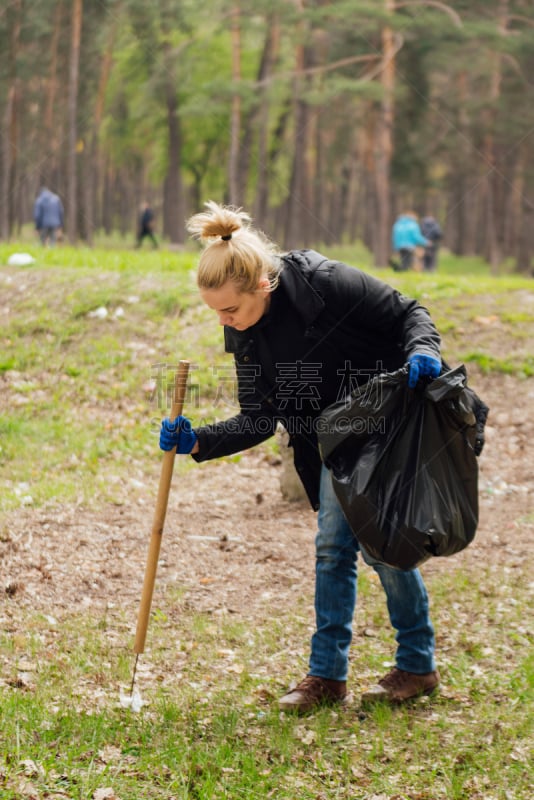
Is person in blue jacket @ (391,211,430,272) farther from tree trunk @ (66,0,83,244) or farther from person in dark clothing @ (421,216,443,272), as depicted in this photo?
tree trunk @ (66,0,83,244)

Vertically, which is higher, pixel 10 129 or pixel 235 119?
pixel 235 119

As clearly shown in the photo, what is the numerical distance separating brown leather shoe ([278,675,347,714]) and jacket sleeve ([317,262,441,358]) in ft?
4.38

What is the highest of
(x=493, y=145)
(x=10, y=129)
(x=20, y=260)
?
(x=493, y=145)

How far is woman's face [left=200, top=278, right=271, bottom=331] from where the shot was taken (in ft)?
10.3

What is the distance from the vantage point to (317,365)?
333cm

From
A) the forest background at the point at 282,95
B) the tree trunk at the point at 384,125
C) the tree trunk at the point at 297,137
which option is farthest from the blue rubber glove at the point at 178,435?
the tree trunk at the point at 297,137

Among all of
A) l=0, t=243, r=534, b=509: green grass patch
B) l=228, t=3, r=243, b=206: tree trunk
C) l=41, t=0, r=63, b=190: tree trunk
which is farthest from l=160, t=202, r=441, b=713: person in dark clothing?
l=41, t=0, r=63, b=190: tree trunk

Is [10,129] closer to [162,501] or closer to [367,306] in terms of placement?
[162,501]

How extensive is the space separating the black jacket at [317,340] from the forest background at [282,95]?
16384mm

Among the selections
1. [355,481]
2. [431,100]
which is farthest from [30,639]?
[431,100]

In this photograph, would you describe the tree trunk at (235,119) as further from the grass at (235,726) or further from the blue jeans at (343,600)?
the blue jeans at (343,600)

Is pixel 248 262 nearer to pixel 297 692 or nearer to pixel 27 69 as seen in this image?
pixel 297 692

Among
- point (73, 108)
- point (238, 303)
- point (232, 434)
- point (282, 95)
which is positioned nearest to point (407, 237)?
point (282, 95)

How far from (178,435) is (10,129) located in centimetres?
2413
